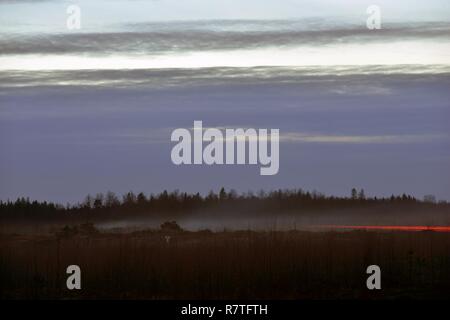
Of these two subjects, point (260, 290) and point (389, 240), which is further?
point (389, 240)

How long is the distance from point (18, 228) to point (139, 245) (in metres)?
8.67

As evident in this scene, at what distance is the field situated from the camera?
24.5 meters

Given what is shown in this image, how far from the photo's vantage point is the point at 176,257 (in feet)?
84.8

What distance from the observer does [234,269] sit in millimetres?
25047

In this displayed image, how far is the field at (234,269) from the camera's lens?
24484 mm

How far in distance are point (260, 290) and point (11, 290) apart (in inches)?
245

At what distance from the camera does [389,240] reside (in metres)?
28.1
